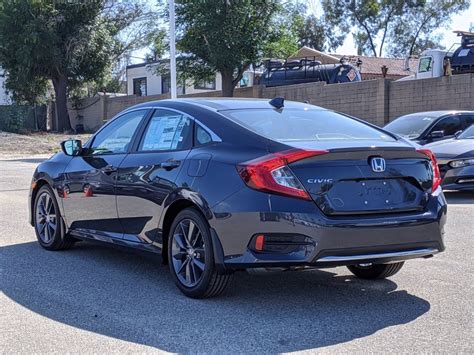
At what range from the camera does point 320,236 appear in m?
4.68

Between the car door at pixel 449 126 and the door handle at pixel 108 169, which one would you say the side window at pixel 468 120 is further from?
the door handle at pixel 108 169

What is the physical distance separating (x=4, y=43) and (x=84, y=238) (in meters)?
31.5

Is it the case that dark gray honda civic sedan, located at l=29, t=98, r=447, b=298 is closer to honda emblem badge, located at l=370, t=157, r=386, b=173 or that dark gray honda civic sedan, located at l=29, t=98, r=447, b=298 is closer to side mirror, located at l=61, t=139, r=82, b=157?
honda emblem badge, located at l=370, t=157, r=386, b=173

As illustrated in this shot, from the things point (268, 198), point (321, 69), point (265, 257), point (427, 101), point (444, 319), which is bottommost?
point (444, 319)

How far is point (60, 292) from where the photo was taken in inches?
222

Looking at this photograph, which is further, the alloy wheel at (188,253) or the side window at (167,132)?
the side window at (167,132)

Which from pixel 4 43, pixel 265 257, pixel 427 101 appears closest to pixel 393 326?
pixel 265 257

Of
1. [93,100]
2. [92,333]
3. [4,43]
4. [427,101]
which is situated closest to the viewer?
[92,333]

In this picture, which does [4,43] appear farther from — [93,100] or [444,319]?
[444,319]

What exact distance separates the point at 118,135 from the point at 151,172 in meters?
1.07

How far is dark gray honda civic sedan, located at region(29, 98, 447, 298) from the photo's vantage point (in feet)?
15.6

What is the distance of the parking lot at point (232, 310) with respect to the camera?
14.4ft

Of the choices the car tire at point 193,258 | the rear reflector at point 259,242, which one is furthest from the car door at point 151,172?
the rear reflector at point 259,242

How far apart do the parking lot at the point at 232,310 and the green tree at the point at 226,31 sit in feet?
74.7
